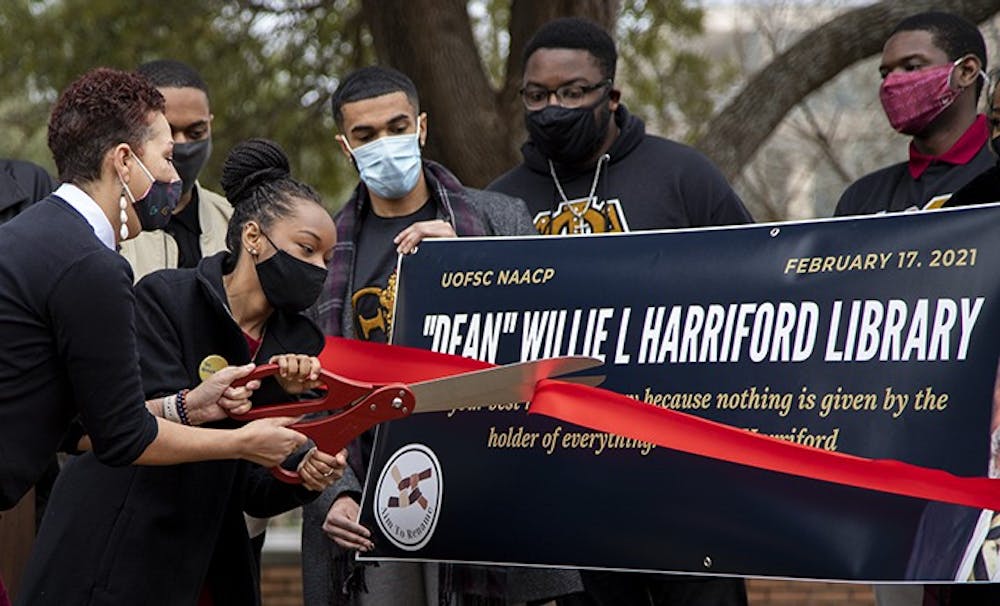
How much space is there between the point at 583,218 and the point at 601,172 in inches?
7.2

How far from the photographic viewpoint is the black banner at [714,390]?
14.3 feet

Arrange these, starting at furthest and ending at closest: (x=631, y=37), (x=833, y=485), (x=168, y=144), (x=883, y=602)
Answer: (x=631, y=37), (x=883, y=602), (x=833, y=485), (x=168, y=144)

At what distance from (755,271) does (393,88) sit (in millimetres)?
1447

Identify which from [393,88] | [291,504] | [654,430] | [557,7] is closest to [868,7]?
[557,7]

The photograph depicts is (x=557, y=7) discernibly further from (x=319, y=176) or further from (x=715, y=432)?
(x=715, y=432)

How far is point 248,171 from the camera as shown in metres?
4.73

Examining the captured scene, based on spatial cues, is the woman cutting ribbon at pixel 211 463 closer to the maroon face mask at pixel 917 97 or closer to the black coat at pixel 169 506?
the black coat at pixel 169 506

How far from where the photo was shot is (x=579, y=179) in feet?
18.4

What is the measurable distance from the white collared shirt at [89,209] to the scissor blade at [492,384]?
95 centimetres

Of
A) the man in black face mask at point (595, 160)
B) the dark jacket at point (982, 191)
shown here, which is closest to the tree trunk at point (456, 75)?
the man in black face mask at point (595, 160)

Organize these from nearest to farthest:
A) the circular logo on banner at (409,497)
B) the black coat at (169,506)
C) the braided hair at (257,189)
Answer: the black coat at (169,506)
the braided hair at (257,189)
the circular logo on banner at (409,497)

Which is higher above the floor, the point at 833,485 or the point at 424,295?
the point at 424,295

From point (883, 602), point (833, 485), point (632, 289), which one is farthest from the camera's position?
point (883, 602)

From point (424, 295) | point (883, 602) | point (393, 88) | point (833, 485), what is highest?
point (393, 88)
